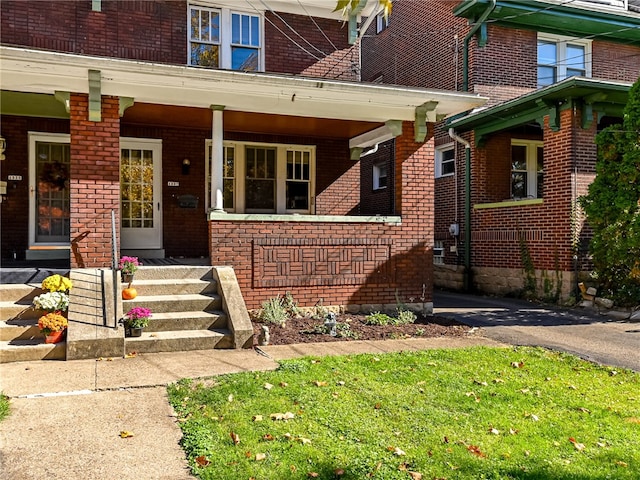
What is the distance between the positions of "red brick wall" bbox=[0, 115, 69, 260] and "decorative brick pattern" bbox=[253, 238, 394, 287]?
4803mm

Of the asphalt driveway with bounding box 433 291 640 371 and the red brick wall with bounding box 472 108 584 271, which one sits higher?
the red brick wall with bounding box 472 108 584 271

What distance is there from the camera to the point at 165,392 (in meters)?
4.67

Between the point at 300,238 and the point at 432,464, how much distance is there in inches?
217

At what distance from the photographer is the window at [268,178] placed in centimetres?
1109

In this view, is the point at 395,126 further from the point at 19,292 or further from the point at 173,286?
the point at 19,292

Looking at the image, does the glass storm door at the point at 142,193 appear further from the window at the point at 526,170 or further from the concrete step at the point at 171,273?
the window at the point at 526,170

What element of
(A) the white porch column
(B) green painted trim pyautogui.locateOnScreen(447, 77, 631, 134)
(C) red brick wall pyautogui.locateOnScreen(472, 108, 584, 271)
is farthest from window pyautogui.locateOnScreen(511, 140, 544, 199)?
(A) the white porch column

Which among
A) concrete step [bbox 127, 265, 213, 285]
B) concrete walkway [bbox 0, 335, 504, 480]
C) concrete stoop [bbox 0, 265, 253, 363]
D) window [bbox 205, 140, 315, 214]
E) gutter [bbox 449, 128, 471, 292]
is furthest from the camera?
gutter [bbox 449, 128, 471, 292]

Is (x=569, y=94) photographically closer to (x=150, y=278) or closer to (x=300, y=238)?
(x=300, y=238)

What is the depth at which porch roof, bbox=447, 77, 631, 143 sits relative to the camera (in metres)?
10.2

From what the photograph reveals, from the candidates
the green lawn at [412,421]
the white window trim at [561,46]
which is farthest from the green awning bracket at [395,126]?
the white window trim at [561,46]

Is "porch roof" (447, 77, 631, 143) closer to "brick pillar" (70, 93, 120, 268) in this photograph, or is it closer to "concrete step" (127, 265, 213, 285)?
"concrete step" (127, 265, 213, 285)

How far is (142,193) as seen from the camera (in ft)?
34.3

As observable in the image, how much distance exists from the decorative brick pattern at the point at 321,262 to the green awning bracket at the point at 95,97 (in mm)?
2982
